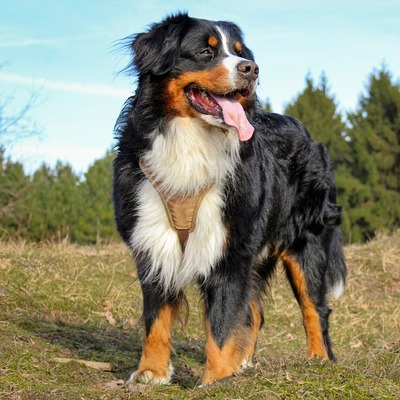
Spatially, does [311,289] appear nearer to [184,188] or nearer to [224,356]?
[224,356]

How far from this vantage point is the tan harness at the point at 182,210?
4211mm

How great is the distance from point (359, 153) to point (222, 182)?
15577 mm

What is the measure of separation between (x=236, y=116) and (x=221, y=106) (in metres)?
0.11

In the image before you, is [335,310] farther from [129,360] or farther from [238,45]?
[238,45]

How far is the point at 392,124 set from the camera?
63.9ft

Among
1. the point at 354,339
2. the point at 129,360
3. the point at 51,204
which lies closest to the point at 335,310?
the point at 354,339

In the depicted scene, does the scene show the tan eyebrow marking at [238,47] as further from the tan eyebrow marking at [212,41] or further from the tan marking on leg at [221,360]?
the tan marking on leg at [221,360]

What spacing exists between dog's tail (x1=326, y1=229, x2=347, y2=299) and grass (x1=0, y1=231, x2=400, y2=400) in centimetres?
61

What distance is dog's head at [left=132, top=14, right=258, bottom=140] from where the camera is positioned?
4066 millimetres

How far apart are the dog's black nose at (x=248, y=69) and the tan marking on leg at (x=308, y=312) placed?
73.8 inches

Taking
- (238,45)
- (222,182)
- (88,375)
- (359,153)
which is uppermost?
(359,153)

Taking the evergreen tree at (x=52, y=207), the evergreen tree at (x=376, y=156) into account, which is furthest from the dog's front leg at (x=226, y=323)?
the evergreen tree at (x=376, y=156)

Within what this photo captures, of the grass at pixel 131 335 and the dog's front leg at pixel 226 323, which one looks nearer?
the grass at pixel 131 335

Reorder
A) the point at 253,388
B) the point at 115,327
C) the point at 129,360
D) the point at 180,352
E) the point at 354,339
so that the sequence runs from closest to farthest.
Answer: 1. the point at 253,388
2. the point at 129,360
3. the point at 180,352
4. the point at 115,327
5. the point at 354,339
